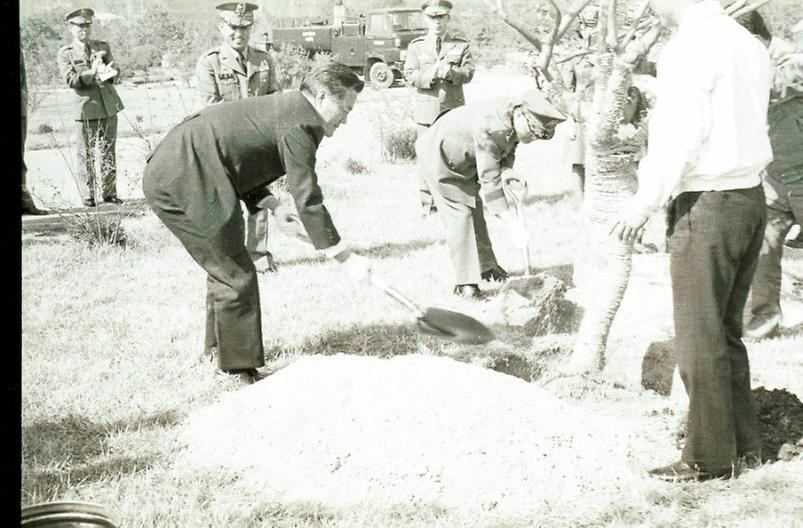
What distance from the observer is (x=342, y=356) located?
393 cm

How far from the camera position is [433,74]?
746 cm

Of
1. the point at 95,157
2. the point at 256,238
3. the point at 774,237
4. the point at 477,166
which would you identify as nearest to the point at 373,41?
the point at 95,157

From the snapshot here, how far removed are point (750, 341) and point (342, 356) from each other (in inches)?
88.8

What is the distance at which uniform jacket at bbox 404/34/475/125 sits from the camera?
7488 millimetres

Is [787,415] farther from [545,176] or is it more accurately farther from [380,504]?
[545,176]

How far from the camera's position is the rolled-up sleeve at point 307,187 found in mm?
3662

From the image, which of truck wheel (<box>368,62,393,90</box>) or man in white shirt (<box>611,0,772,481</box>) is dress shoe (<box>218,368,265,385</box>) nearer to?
man in white shirt (<box>611,0,772,481</box>)

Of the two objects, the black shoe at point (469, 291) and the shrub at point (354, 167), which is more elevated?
the shrub at point (354, 167)

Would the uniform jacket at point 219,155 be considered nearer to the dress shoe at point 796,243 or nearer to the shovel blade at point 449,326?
the shovel blade at point 449,326

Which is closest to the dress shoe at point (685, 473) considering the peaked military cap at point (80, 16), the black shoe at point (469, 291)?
the black shoe at point (469, 291)

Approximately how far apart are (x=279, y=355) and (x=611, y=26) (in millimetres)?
2246

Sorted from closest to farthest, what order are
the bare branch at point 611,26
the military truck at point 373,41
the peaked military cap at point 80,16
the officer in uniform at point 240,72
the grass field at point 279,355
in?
1. the grass field at point 279,355
2. the bare branch at point 611,26
3. the officer in uniform at point 240,72
4. the peaked military cap at point 80,16
5. the military truck at point 373,41

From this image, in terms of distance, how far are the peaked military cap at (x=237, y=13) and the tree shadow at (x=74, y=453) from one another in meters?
3.05

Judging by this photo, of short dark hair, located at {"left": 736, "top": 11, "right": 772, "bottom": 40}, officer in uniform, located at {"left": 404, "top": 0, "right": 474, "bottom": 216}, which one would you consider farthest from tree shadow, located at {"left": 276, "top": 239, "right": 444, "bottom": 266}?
short dark hair, located at {"left": 736, "top": 11, "right": 772, "bottom": 40}
